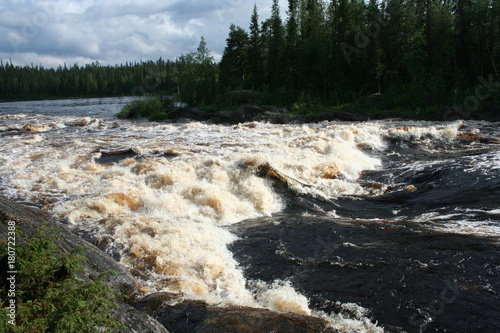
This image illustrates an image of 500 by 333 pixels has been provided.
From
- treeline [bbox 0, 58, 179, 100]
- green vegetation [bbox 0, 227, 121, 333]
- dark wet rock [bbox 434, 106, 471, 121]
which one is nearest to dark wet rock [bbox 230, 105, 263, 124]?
dark wet rock [bbox 434, 106, 471, 121]

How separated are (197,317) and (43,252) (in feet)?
6.73

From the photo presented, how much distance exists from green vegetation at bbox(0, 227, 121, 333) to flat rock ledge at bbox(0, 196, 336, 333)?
42 cm

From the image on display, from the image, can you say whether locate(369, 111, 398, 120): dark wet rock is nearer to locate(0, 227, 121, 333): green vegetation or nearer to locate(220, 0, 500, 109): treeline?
locate(220, 0, 500, 109): treeline

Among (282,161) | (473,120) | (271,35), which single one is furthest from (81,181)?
(271,35)

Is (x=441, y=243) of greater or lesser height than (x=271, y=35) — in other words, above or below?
below

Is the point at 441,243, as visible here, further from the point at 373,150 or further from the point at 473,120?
the point at 473,120

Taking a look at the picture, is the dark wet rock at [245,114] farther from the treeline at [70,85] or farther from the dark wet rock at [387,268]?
the treeline at [70,85]

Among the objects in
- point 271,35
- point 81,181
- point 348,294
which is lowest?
point 348,294

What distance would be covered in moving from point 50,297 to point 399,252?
18.9 feet

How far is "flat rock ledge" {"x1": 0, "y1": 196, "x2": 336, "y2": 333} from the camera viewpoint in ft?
13.6

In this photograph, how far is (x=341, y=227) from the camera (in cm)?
832

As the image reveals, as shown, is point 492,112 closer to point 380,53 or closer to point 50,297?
point 380,53

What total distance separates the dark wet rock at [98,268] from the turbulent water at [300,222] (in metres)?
0.46

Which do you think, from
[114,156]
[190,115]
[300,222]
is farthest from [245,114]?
[300,222]
